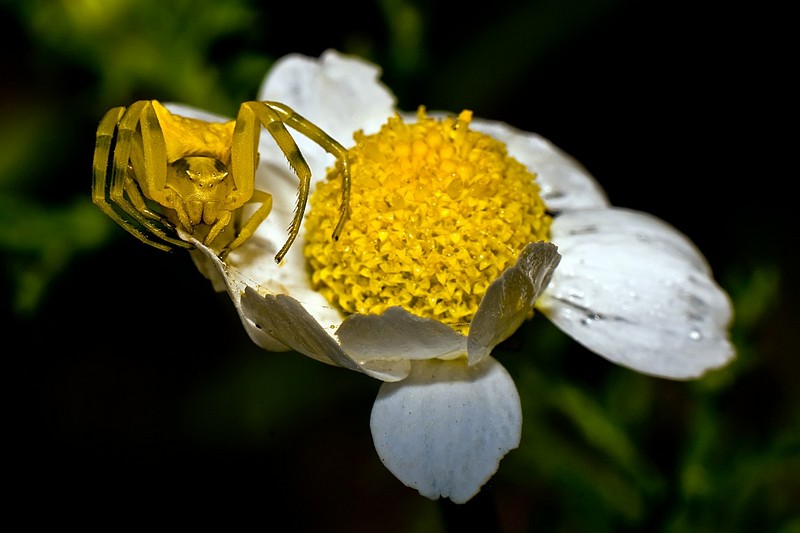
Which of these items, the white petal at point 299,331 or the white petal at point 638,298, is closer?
the white petal at point 299,331

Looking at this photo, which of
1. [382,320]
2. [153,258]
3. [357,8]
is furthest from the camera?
[357,8]

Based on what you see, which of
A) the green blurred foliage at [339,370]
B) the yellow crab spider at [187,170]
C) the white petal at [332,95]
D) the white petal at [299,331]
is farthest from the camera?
the green blurred foliage at [339,370]

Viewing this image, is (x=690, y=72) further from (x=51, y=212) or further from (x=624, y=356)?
(x=51, y=212)

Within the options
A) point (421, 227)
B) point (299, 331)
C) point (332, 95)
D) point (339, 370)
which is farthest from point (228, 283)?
point (339, 370)

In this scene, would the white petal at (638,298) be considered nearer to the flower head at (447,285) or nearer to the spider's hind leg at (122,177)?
the flower head at (447,285)

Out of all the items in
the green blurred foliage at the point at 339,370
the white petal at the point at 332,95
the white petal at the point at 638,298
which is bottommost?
the green blurred foliage at the point at 339,370

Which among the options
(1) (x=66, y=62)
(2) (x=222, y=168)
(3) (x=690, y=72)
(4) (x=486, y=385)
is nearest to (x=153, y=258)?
(1) (x=66, y=62)

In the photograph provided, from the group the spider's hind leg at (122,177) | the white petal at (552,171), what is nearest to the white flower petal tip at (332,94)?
the white petal at (552,171)
